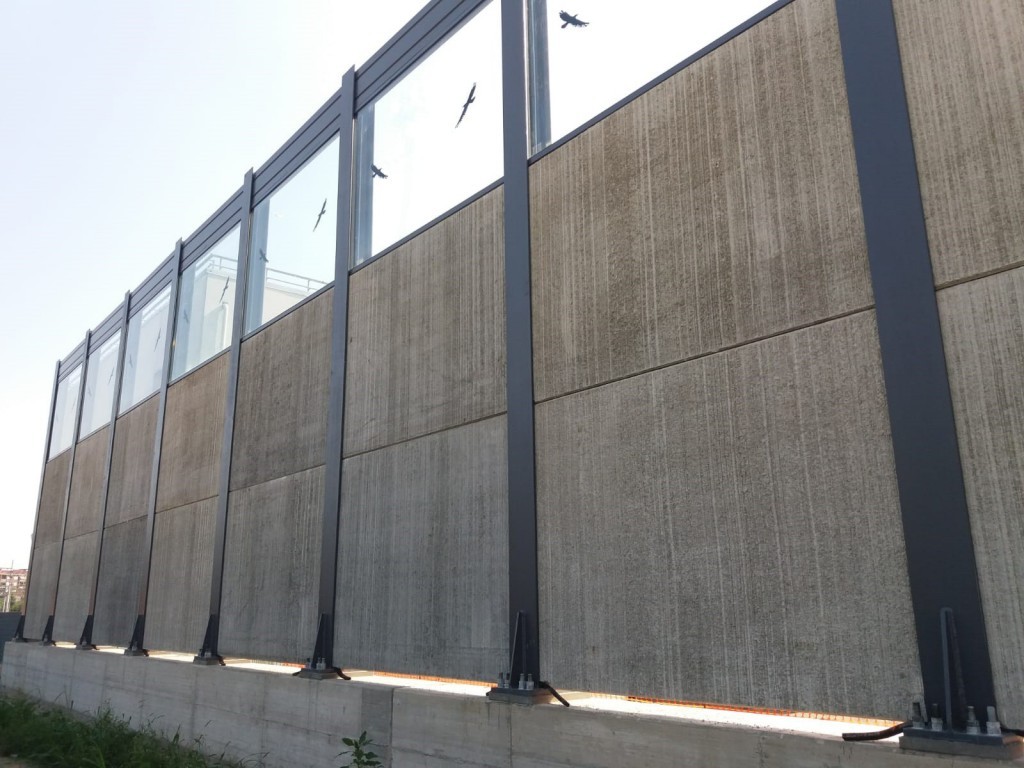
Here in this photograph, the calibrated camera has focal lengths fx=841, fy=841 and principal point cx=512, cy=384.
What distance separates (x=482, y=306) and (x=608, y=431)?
7.37ft

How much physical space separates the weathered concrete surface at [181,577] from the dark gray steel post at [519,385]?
23.6 ft

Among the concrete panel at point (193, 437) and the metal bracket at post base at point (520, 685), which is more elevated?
the concrete panel at point (193, 437)

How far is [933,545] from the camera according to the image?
4.71 meters

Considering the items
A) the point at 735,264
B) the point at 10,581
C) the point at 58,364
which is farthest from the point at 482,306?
the point at 10,581

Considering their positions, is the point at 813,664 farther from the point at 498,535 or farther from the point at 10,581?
the point at 10,581

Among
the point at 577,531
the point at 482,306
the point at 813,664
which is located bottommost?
the point at 813,664

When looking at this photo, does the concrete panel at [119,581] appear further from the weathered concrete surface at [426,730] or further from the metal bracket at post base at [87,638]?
the weathered concrete surface at [426,730]

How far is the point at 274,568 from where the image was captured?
11.0m

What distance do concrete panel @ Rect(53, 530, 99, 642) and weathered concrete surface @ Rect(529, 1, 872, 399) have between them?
14.8 meters

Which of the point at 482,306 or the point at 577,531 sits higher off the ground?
the point at 482,306

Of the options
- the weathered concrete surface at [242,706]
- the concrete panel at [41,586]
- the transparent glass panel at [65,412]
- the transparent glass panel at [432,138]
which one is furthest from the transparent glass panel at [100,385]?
the transparent glass panel at [432,138]

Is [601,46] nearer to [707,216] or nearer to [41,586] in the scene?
[707,216]

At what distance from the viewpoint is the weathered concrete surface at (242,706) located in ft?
28.0

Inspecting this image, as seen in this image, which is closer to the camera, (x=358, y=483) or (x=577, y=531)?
(x=577, y=531)
